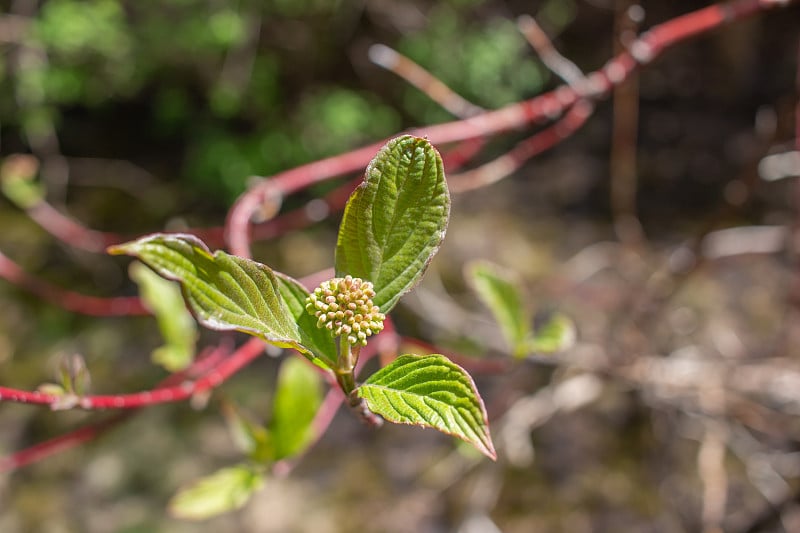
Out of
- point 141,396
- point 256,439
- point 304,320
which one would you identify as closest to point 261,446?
point 256,439

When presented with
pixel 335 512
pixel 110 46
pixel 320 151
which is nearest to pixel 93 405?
pixel 335 512

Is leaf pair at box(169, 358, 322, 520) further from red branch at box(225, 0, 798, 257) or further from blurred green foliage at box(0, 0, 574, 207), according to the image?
blurred green foliage at box(0, 0, 574, 207)

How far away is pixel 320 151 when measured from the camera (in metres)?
1.72

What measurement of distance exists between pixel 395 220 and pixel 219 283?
0.10m

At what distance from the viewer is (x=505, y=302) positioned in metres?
0.61

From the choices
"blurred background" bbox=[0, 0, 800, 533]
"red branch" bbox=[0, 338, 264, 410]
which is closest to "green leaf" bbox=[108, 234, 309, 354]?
"red branch" bbox=[0, 338, 264, 410]

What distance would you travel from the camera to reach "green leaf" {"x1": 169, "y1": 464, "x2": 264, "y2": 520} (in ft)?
1.69

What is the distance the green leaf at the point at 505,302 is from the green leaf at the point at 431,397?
0.27 m

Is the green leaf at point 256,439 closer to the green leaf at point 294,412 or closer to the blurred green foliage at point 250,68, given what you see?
the green leaf at point 294,412

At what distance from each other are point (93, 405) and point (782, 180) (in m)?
1.79

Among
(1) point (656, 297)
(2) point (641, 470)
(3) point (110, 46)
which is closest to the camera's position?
(1) point (656, 297)

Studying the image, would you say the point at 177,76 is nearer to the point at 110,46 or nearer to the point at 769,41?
the point at 110,46

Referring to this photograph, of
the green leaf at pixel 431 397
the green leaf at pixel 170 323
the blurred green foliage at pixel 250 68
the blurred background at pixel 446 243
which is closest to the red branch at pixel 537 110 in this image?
the green leaf at pixel 170 323

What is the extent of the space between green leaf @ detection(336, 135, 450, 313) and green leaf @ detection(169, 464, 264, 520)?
267 millimetres
